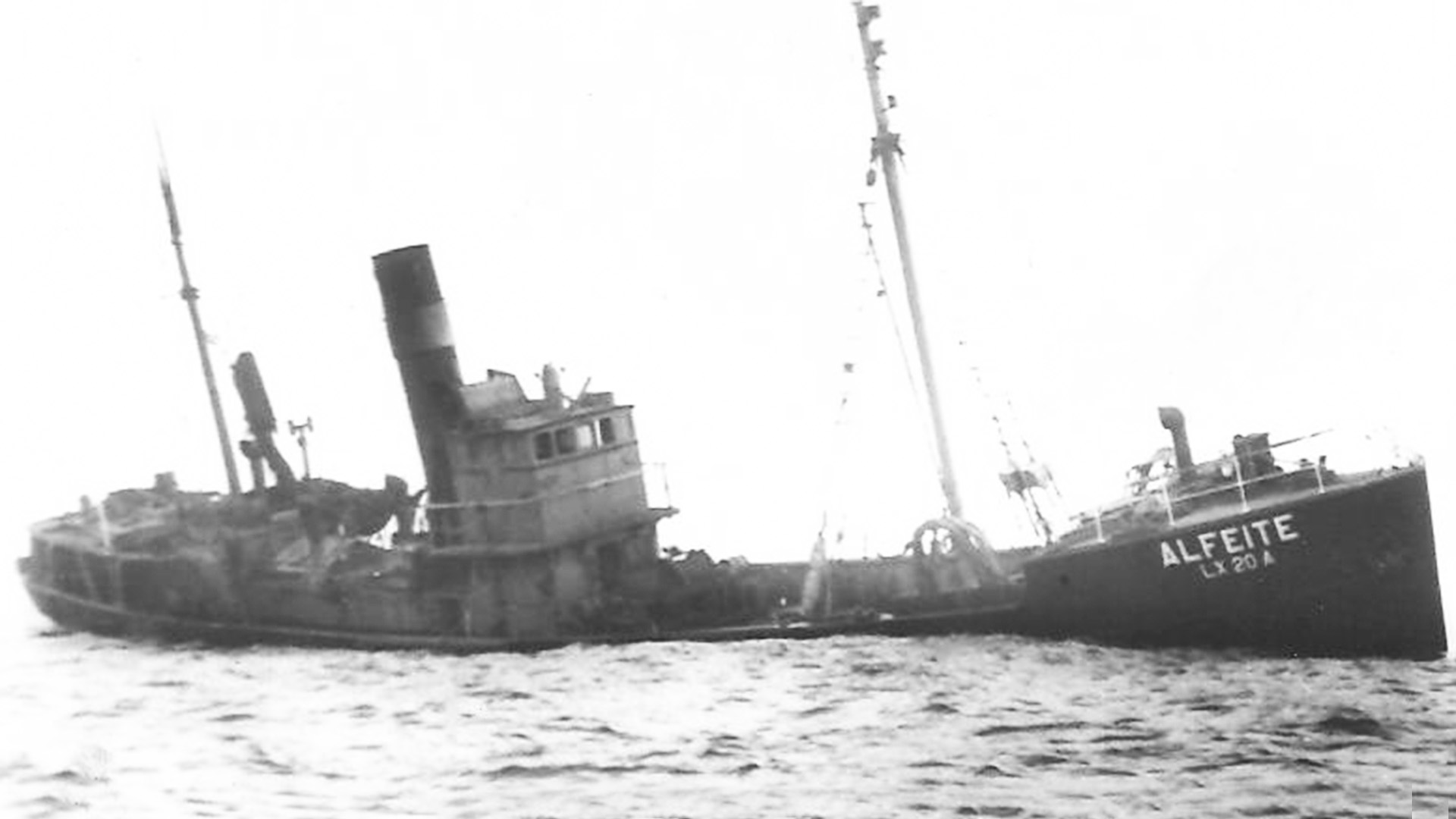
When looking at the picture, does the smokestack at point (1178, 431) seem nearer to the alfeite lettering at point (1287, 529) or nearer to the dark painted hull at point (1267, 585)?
the dark painted hull at point (1267, 585)

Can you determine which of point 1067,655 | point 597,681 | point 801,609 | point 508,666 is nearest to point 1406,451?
point 1067,655

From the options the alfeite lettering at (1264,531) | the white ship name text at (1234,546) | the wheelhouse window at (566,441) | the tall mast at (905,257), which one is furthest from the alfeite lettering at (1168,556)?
the wheelhouse window at (566,441)

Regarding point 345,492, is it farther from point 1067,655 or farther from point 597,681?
point 1067,655

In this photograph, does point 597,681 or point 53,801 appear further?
point 597,681

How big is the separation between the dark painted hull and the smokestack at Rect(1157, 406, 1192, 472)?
841 mm

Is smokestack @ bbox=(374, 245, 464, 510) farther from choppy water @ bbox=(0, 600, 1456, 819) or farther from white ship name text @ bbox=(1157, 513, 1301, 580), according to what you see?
white ship name text @ bbox=(1157, 513, 1301, 580)

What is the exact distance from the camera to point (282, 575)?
62.0 feet

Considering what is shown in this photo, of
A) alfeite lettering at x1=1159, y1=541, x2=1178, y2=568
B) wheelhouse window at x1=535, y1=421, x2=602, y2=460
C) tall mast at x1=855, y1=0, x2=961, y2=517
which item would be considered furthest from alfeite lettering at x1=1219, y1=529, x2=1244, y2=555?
wheelhouse window at x1=535, y1=421, x2=602, y2=460

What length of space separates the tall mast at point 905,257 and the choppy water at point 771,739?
2.20 m

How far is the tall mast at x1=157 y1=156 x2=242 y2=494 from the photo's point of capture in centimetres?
2064

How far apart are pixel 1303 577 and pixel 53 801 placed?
442 inches

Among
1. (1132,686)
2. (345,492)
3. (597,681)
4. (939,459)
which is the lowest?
(1132,686)

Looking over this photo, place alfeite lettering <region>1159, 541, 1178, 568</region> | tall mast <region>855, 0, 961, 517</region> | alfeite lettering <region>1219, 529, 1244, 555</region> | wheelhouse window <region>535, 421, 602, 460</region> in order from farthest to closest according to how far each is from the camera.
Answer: wheelhouse window <region>535, 421, 602, 460</region> → tall mast <region>855, 0, 961, 517</region> → alfeite lettering <region>1159, 541, 1178, 568</region> → alfeite lettering <region>1219, 529, 1244, 555</region>

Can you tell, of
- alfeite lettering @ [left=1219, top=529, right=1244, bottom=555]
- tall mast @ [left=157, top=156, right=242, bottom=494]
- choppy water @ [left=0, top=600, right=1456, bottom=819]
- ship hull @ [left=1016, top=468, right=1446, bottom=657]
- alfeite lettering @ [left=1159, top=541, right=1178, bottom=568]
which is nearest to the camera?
choppy water @ [left=0, top=600, right=1456, bottom=819]
